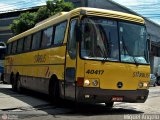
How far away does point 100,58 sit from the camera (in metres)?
13.8

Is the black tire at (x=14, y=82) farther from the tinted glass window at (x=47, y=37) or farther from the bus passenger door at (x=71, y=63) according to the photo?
the bus passenger door at (x=71, y=63)

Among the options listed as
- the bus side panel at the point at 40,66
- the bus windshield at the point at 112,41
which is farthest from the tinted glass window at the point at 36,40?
the bus windshield at the point at 112,41

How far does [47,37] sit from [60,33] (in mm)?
1917

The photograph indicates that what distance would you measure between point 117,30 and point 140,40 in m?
1.00

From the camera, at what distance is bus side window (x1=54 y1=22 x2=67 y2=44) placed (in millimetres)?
15477

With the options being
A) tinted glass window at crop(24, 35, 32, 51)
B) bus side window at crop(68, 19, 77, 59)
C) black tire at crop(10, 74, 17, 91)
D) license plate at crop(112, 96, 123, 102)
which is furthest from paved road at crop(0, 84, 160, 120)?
black tire at crop(10, 74, 17, 91)

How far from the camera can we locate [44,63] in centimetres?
1748

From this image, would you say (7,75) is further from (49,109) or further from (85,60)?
(85,60)

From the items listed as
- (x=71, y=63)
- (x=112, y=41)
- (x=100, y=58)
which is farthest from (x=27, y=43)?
(x=100, y=58)

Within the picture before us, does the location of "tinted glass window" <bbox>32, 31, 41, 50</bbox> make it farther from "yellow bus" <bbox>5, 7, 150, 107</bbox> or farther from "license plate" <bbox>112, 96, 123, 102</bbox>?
"license plate" <bbox>112, 96, 123, 102</bbox>

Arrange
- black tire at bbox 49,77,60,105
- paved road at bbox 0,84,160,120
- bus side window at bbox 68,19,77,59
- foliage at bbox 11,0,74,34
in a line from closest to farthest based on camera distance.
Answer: paved road at bbox 0,84,160,120, bus side window at bbox 68,19,77,59, black tire at bbox 49,77,60,105, foliage at bbox 11,0,74,34

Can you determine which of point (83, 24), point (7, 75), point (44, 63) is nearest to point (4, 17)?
point (7, 75)

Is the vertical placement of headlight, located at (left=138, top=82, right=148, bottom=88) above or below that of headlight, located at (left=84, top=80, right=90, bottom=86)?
below

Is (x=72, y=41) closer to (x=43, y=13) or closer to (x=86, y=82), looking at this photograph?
(x=86, y=82)
